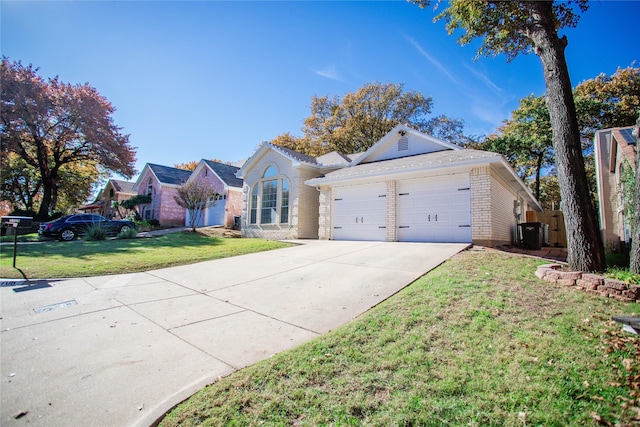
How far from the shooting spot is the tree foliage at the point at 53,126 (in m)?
19.0

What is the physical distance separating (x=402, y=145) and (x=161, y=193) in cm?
2061

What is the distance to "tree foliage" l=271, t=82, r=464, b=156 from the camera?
1054 inches

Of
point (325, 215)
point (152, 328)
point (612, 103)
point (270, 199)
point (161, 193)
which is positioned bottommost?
point (152, 328)

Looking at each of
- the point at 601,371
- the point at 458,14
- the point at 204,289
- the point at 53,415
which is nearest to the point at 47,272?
the point at 204,289

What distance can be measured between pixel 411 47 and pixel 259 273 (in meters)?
10.9

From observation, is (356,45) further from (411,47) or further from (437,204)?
(437,204)

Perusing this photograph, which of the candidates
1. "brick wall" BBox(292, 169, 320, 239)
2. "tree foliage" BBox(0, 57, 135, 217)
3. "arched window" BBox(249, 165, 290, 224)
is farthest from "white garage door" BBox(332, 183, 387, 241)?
"tree foliage" BBox(0, 57, 135, 217)

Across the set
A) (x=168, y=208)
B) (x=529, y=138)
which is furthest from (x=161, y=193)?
(x=529, y=138)

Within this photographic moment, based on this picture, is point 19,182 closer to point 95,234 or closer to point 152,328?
point 95,234

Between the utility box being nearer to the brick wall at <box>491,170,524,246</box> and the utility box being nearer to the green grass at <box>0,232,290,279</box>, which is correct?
the brick wall at <box>491,170,524,246</box>

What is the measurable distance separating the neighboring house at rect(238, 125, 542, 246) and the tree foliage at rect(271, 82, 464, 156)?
498 inches

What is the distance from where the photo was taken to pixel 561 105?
604 centimetres

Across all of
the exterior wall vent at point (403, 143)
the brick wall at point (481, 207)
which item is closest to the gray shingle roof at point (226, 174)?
the exterior wall vent at point (403, 143)

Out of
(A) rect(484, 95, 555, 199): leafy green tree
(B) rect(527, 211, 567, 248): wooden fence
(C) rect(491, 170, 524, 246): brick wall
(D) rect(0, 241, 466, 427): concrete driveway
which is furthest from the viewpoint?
(A) rect(484, 95, 555, 199): leafy green tree
